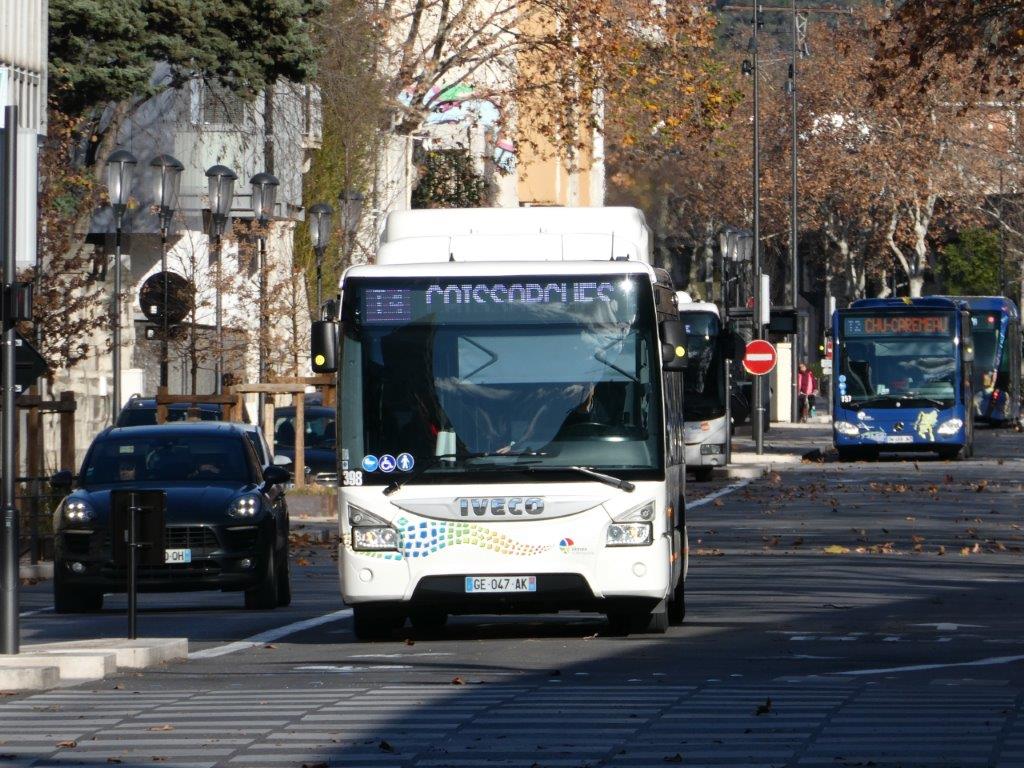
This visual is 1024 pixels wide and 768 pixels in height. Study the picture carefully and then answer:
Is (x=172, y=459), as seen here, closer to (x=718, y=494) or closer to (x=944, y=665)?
(x=944, y=665)

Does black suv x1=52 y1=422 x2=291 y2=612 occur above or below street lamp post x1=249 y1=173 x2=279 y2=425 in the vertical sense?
below

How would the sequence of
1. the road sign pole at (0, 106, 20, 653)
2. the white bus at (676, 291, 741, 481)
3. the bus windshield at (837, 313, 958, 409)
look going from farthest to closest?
1. the bus windshield at (837, 313, 958, 409)
2. the white bus at (676, 291, 741, 481)
3. the road sign pole at (0, 106, 20, 653)

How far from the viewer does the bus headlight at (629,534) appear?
1550cm

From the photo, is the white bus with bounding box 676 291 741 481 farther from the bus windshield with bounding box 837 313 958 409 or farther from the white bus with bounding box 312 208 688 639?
the white bus with bounding box 312 208 688 639

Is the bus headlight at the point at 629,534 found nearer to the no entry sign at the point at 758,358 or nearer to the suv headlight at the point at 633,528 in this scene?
the suv headlight at the point at 633,528

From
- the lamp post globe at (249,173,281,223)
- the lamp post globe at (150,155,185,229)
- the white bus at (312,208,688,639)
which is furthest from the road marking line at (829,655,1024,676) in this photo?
the lamp post globe at (249,173,281,223)

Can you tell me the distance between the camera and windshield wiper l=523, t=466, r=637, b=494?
1545 cm

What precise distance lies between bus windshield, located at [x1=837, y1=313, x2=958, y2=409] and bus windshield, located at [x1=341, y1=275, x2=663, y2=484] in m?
35.0

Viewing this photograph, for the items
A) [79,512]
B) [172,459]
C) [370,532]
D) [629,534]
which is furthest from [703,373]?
[370,532]

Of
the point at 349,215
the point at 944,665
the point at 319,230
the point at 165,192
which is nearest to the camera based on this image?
the point at 944,665

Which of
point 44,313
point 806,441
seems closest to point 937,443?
point 806,441

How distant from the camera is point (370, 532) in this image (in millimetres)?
15602

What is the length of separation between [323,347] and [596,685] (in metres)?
3.71

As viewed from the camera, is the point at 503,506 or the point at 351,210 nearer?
the point at 503,506
